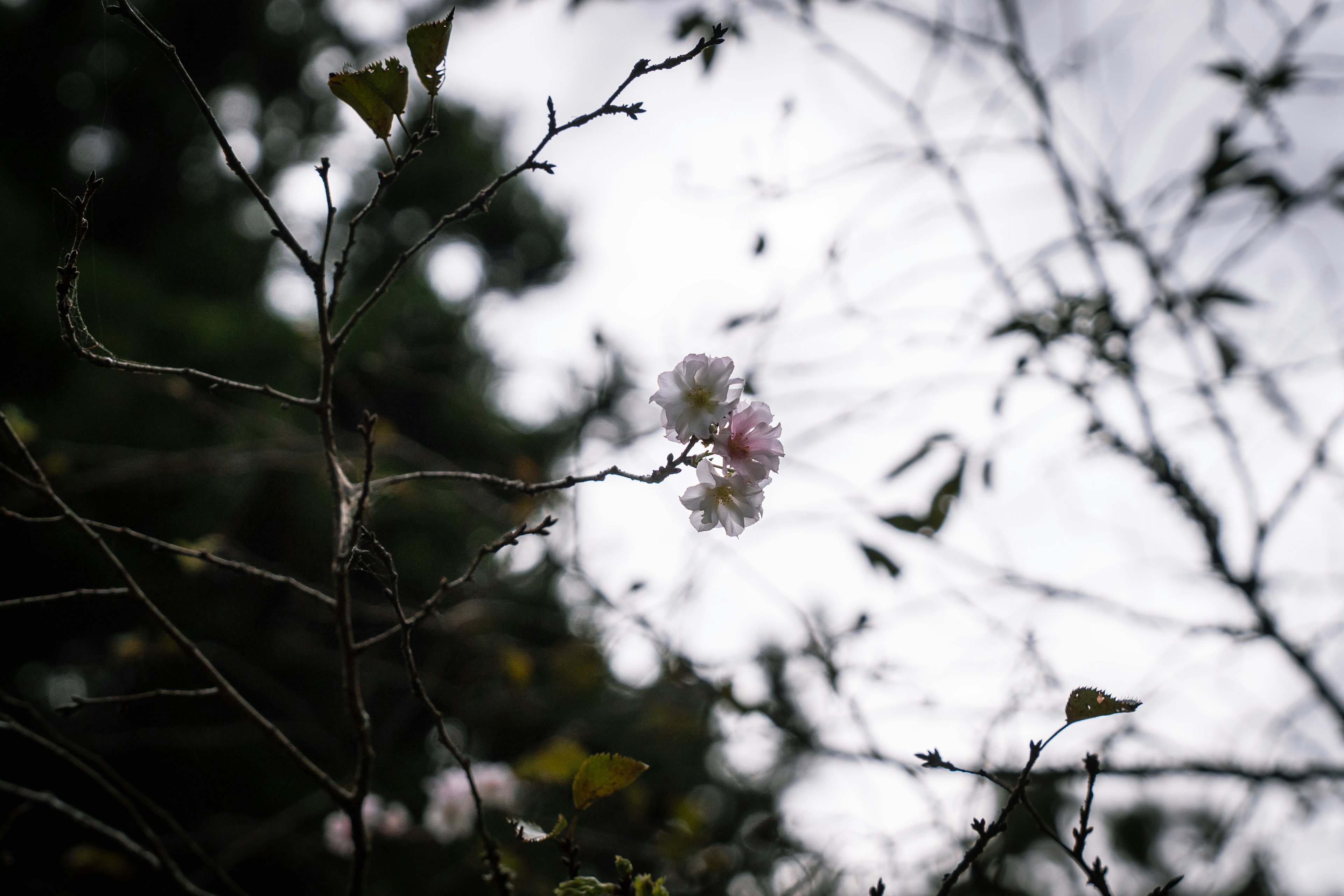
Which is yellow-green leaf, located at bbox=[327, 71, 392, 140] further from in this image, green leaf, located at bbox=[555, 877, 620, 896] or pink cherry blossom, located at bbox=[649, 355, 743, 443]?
green leaf, located at bbox=[555, 877, 620, 896]

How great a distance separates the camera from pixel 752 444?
0.81 m

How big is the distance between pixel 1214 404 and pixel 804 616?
826 mm

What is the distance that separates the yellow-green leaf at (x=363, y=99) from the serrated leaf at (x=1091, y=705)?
79 centimetres

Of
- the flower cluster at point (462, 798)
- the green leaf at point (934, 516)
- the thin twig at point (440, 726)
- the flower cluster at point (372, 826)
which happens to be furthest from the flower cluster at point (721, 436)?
the flower cluster at point (372, 826)

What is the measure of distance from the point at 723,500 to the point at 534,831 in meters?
0.38

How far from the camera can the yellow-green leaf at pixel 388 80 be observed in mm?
638

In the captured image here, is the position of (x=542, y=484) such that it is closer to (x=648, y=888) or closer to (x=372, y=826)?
(x=648, y=888)

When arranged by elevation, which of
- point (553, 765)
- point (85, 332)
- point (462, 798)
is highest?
point (462, 798)

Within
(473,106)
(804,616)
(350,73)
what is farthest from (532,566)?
(473,106)

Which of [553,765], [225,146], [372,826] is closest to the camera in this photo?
[225,146]

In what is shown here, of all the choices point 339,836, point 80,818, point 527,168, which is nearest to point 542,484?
point 527,168

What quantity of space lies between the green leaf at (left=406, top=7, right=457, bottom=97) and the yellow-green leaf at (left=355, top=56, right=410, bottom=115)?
0.01 metres

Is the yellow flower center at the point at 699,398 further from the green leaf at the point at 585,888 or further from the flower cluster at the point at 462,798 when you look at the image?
the flower cluster at the point at 462,798

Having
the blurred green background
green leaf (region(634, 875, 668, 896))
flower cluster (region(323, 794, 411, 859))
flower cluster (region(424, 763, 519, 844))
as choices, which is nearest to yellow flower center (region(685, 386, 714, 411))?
green leaf (region(634, 875, 668, 896))
